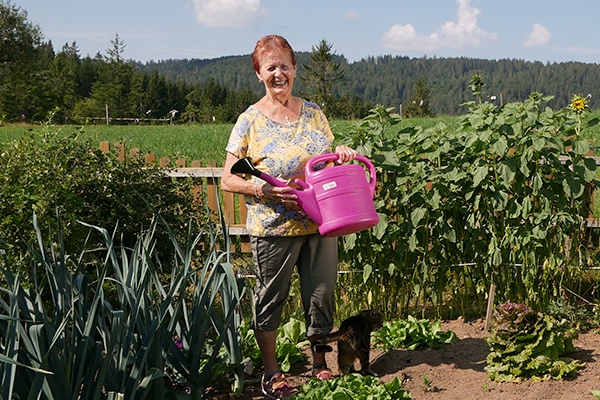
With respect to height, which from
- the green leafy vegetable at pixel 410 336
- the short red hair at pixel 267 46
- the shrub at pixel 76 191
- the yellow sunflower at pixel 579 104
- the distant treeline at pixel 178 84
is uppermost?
the distant treeline at pixel 178 84

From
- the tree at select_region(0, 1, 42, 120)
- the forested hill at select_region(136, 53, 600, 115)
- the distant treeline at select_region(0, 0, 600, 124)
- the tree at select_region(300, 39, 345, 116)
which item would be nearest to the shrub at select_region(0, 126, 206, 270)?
the distant treeline at select_region(0, 0, 600, 124)

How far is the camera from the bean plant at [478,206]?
4.21 metres

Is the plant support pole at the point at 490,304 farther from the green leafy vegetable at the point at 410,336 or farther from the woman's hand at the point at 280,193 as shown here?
the woman's hand at the point at 280,193

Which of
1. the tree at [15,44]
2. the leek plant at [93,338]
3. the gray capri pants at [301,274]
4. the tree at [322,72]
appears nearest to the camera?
the leek plant at [93,338]

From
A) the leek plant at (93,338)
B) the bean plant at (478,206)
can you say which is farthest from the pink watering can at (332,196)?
the bean plant at (478,206)

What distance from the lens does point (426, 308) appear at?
4855mm

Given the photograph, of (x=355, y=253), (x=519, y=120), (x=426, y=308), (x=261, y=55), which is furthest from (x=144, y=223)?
(x=519, y=120)

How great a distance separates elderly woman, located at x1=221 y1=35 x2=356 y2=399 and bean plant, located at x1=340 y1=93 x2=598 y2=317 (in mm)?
960

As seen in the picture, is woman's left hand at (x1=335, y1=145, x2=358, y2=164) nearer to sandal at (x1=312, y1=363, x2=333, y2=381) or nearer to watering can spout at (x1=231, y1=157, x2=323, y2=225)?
watering can spout at (x1=231, y1=157, x2=323, y2=225)

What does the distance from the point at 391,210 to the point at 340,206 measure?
1508mm

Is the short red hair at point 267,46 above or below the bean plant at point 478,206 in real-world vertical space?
above

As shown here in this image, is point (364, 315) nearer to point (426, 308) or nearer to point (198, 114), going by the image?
point (426, 308)

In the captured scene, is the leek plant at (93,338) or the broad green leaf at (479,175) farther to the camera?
the broad green leaf at (479,175)

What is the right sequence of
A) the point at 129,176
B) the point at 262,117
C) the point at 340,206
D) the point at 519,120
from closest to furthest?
1. the point at 340,206
2. the point at 262,117
3. the point at 519,120
4. the point at 129,176
